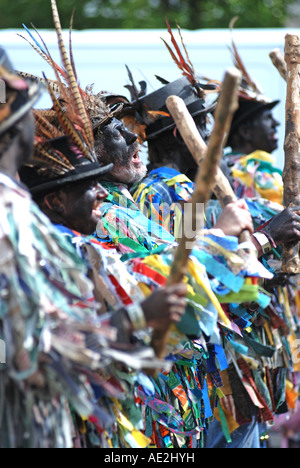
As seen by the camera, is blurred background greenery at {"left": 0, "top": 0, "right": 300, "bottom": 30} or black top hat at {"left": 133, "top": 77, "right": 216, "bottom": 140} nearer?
black top hat at {"left": 133, "top": 77, "right": 216, "bottom": 140}

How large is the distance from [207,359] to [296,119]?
1.14m

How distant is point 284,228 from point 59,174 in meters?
1.12

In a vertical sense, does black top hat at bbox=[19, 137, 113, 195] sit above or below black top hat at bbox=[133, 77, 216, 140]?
below

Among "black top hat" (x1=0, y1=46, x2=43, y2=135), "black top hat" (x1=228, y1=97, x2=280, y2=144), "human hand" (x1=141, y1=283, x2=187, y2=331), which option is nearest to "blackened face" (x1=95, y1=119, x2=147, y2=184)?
"black top hat" (x1=0, y1=46, x2=43, y2=135)

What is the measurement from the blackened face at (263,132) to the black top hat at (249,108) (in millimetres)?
39

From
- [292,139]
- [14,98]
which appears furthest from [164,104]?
[14,98]

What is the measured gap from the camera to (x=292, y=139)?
11.3ft

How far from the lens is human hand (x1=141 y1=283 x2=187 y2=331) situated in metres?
2.10

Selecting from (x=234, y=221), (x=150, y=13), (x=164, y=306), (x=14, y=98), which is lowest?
(x=164, y=306)

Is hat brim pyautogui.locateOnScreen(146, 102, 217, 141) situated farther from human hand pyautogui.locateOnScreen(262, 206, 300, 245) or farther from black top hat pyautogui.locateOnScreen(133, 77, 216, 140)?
human hand pyautogui.locateOnScreen(262, 206, 300, 245)

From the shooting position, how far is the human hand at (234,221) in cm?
273

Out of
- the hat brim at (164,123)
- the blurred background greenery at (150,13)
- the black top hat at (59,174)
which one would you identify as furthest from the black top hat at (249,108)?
the blurred background greenery at (150,13)

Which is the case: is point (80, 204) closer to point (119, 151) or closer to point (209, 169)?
point (209, 169)

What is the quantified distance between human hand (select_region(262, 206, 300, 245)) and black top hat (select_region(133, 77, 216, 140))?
99cm
